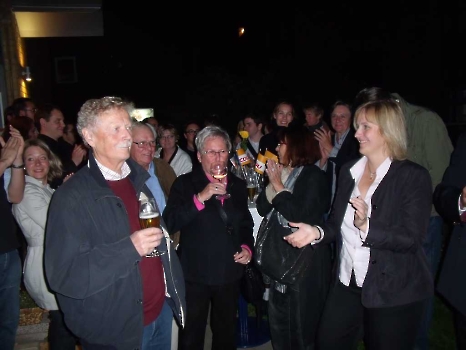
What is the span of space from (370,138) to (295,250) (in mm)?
1157

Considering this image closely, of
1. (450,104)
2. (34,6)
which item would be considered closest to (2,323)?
(34,6)

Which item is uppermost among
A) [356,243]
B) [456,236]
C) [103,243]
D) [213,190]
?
[213,190]

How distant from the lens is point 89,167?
227 cm

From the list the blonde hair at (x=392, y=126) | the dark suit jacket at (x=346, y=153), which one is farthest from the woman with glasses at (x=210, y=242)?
the dark suit jacket at (x=346, y=153)

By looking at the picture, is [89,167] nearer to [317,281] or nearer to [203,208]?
[203,208]

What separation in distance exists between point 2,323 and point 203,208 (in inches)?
78.7

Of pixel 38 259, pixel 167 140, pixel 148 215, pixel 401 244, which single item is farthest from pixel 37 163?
pixel 401 244

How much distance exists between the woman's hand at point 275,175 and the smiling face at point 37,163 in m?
2.11

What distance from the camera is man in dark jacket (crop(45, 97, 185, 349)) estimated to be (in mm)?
2039

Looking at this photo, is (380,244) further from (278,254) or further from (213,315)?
(213,315)

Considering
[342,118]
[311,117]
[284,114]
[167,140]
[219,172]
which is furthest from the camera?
[311,117]

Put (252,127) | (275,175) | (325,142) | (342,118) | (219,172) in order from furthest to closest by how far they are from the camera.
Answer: (252,127) → (342,118) → (325,142) → (275,175) → (219,172)

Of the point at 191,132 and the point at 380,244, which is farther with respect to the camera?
the point at 191,132

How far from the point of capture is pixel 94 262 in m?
2.04
